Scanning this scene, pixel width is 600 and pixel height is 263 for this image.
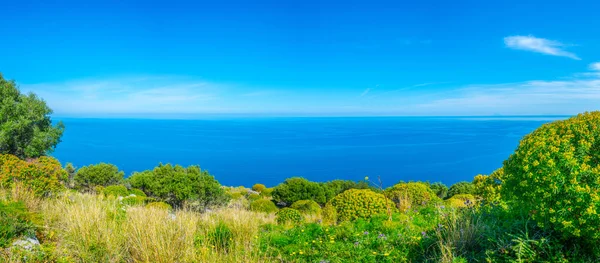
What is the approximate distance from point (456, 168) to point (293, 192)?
190 feet

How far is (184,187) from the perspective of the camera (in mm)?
14695

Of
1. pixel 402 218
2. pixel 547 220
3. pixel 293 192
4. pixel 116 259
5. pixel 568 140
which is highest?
pixel 568 140

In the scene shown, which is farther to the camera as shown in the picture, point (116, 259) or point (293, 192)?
point (293, 192)

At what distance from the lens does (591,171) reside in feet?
7.97

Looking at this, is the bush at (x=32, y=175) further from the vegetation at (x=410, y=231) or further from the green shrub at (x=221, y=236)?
the green shrub at (x=221, y=236)

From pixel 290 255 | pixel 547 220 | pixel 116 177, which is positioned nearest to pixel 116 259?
pixel 290 255

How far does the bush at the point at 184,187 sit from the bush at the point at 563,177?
1356cm

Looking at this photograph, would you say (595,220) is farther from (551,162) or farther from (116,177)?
(116,177)

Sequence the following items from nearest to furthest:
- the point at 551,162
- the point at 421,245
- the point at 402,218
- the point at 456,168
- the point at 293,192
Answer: the point at 551,162, the point at 421,245, the point at 402,218, the point at 293,192, the point at 456,168

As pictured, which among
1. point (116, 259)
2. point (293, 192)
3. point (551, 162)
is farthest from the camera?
point (293, 192)

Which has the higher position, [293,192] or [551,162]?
[551,162]

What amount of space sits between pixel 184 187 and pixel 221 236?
11.0m

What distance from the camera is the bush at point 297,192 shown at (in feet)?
58.1

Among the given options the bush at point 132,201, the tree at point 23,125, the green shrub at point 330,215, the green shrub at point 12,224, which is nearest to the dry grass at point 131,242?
the green shrub at point 12,224
